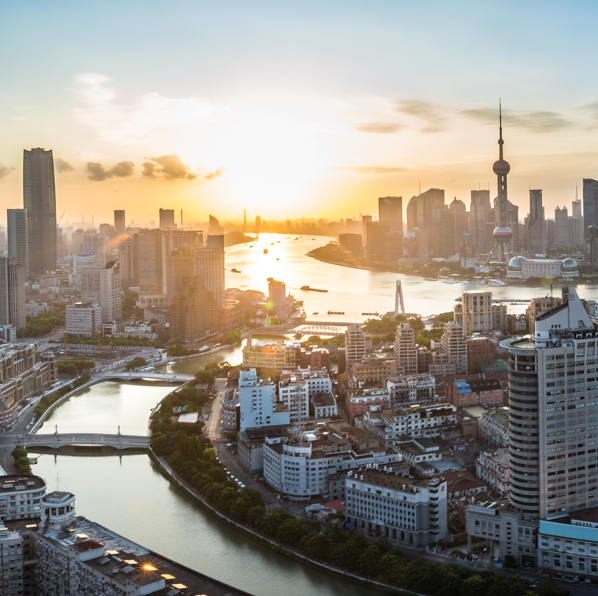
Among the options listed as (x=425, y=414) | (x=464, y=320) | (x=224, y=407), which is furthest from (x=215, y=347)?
(x=425, y=414)

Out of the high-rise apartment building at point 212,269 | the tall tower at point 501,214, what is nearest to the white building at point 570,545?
the high-rise apartment building at point 212,269

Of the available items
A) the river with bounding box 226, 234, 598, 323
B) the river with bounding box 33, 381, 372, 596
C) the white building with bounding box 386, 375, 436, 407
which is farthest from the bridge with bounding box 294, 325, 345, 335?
the river with bounding box 33, 381, 372, 596

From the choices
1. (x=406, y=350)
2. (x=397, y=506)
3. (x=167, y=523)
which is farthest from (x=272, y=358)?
(x=397, y=506)

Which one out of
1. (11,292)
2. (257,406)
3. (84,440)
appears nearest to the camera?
(257,406)

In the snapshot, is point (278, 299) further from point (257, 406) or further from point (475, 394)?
point (257, 406)

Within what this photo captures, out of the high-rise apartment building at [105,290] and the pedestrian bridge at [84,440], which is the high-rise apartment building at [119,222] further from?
the pedestrian bridge at [84,440]
